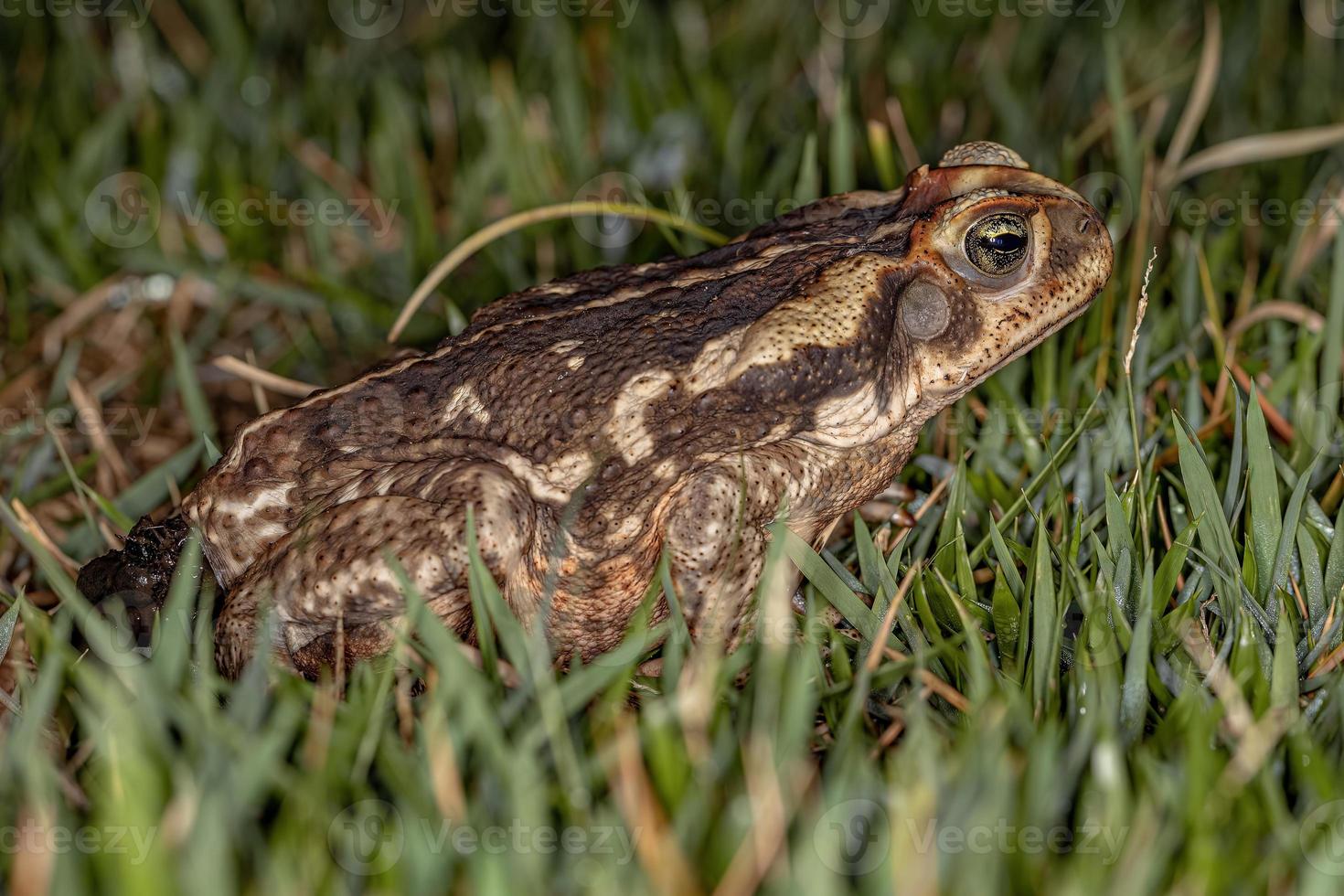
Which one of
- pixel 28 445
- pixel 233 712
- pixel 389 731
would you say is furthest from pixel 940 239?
pixel 28 445

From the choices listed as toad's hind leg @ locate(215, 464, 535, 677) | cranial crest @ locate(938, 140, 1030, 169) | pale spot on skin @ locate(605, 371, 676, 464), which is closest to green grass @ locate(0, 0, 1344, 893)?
toad's hind leg @ locate(215, 464, 535, 677)

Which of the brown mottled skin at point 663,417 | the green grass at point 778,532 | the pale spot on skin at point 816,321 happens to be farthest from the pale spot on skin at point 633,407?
the green grass at point 778,532

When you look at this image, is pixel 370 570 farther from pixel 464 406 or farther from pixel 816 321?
pixel 816 321

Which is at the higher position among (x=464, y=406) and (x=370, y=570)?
(x=464, y=406)

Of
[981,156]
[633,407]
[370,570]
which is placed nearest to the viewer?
[370,570]

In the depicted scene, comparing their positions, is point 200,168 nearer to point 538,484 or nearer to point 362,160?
point 362,160

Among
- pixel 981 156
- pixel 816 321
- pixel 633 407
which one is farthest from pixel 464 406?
pixel 981 156

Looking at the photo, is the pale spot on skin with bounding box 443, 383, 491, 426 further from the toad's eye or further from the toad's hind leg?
the toad's eye
